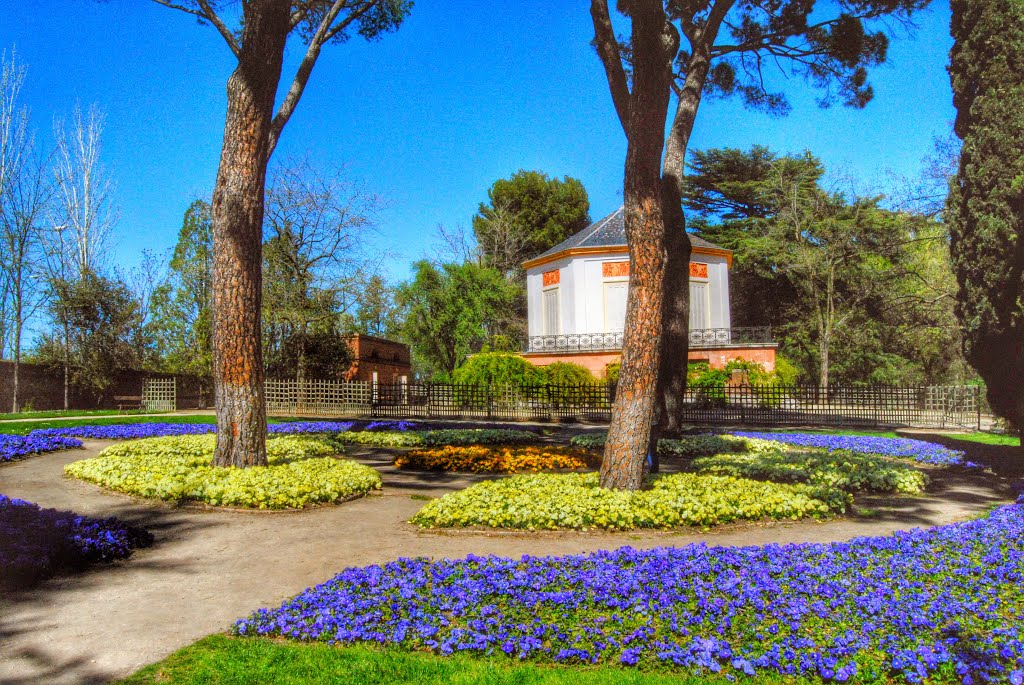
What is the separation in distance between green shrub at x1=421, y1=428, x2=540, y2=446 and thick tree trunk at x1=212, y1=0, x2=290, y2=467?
20.0ft

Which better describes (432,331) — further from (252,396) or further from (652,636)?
(652,636)

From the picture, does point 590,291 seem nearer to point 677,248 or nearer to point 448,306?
point 448,306

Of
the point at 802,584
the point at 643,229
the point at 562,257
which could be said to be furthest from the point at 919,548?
the point at 562,257

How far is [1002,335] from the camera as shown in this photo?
38.9 feet

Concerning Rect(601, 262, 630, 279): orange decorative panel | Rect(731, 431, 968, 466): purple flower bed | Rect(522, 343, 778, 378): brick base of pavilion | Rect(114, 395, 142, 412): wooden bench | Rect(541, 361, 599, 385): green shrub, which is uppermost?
Rect(601, 262, 630, 279): orange decorative panel

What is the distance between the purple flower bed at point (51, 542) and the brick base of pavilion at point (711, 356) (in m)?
26.4

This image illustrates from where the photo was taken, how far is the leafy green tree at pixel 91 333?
Answer: 28.2m

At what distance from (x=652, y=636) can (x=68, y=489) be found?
28.1 ft

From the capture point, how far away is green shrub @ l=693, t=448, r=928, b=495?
Result: 970 centimetres

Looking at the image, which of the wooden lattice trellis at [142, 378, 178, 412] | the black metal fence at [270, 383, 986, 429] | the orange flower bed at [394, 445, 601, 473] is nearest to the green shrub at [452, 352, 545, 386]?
the black metal fence at [270, 383, 986, 429]

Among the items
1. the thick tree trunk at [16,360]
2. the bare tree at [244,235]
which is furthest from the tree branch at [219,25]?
the thick tree trunk at [16,360]

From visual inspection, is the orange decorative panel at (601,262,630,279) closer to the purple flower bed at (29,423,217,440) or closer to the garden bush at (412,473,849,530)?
the purple flower bed at (29,423,217,440)

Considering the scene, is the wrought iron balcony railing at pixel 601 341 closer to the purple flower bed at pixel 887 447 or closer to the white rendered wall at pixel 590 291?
the white rendered wall at pixel 590 291

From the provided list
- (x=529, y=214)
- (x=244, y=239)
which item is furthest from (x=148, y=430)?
(x=529, y=214)
